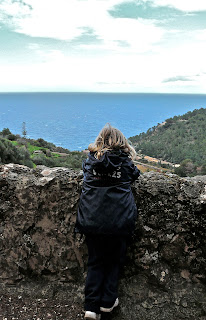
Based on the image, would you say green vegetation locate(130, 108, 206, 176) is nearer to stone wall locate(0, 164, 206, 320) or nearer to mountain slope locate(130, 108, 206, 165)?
mountain slope locate(130, 108, 206, 165)

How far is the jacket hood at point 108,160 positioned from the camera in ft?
9.39

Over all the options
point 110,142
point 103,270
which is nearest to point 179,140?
point 110,142

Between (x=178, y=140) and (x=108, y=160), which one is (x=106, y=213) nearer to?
(x=108, y=160)

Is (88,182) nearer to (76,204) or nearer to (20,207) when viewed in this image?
(76,204)

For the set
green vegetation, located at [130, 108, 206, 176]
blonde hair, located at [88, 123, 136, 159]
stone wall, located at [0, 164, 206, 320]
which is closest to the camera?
blonde hair, located at [88, 123, 136, 159]

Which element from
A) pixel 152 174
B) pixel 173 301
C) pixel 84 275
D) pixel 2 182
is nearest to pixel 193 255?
pixel 173 301

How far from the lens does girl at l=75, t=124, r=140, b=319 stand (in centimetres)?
280

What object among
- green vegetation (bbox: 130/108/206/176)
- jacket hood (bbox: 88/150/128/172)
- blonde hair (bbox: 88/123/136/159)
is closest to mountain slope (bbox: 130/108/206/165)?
green vegetation (bbox: 130/108/206/176)

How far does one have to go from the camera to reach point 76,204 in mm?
3309

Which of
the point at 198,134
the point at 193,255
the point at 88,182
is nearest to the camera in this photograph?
the point at 88,182

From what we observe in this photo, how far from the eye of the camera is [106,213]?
2.78 meters

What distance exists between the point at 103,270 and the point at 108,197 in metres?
0.88

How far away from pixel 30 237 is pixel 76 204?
733mm

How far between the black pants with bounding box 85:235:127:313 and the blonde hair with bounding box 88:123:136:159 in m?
0.96
